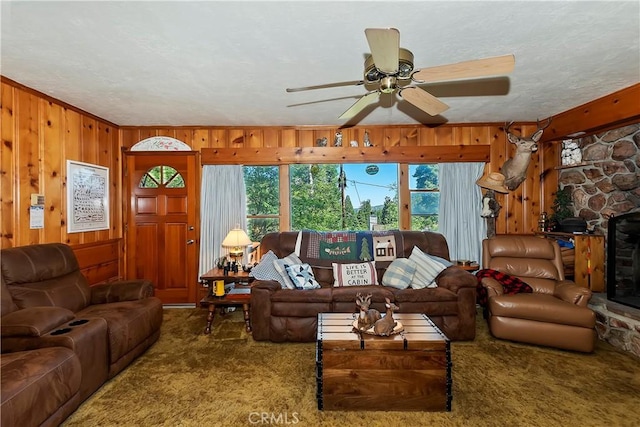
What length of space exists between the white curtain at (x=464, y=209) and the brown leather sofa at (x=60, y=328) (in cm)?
384

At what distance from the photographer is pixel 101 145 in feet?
13.4

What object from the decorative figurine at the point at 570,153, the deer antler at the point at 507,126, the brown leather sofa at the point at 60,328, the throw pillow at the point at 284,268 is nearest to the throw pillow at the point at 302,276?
the throw pillow at the point at 284,268

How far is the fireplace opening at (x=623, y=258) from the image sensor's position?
3314mm

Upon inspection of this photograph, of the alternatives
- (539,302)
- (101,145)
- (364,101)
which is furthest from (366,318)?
(101,145)

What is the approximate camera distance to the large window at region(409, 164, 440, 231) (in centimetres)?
457

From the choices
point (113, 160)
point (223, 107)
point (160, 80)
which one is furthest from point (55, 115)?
point (223, 107)

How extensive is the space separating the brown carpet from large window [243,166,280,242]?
1.85 m

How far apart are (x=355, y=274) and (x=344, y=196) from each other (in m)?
1.35

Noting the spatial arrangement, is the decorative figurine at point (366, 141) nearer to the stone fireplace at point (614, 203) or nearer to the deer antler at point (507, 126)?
the deer antler at point (507, 126)

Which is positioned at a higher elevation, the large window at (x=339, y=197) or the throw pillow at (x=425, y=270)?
the large window at (x=339, y=197)

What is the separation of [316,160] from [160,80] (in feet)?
7.10

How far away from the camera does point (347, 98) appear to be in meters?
3.33

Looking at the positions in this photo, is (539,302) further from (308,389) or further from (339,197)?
(339,197)

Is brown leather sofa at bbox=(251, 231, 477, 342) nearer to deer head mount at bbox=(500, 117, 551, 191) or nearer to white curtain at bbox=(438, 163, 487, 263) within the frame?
white curtain at bbox=(438, 163, 487, 263)
